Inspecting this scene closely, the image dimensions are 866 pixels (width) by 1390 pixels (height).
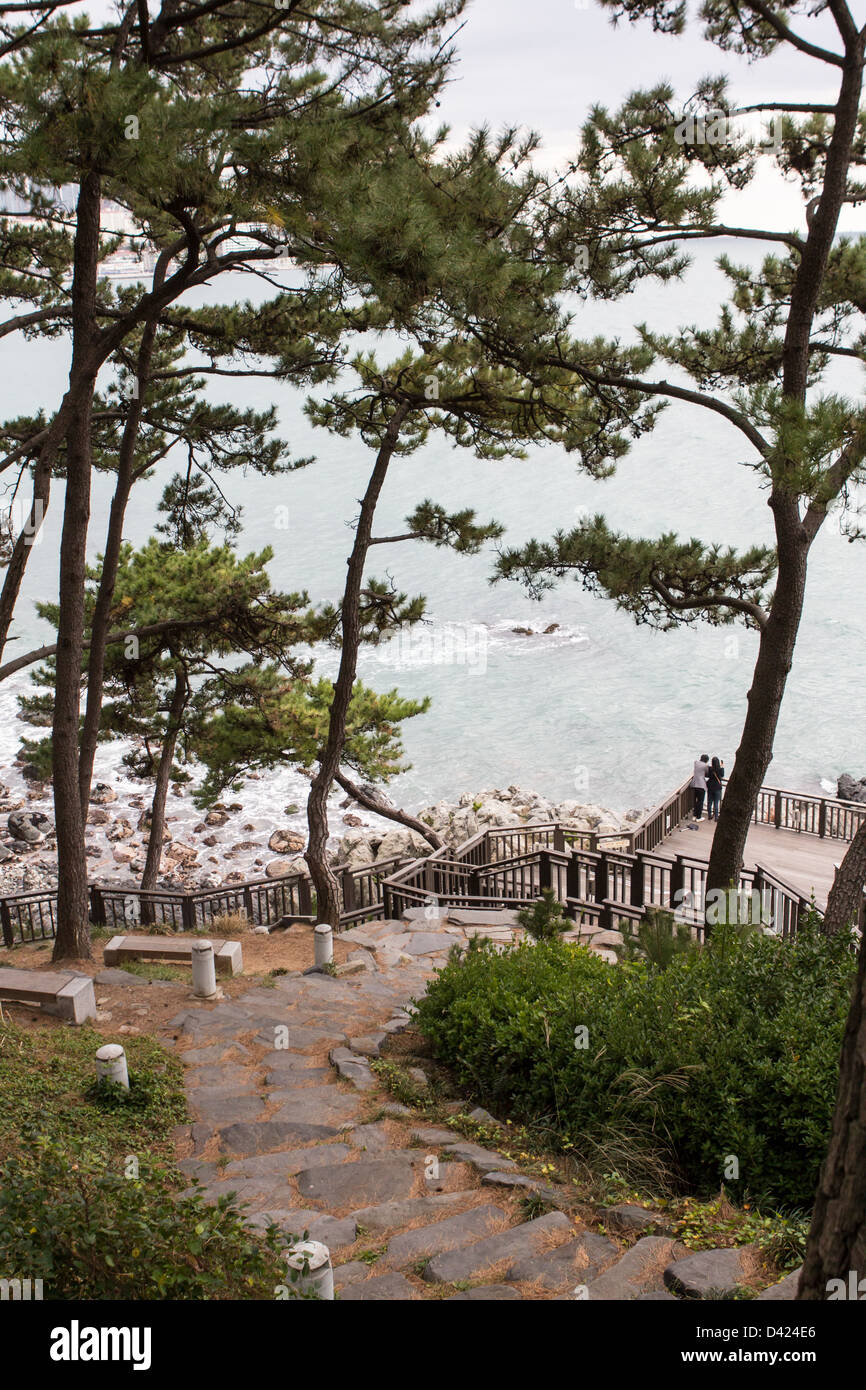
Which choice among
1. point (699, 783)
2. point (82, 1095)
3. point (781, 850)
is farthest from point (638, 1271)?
point (699, 783)

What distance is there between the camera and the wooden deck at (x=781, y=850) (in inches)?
634

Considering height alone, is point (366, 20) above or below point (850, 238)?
above

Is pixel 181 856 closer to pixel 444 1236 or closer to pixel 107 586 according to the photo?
pixel 107 586

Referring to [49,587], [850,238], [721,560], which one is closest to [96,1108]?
[721,560]

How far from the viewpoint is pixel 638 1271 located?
176 inches

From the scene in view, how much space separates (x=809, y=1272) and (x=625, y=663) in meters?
44.5

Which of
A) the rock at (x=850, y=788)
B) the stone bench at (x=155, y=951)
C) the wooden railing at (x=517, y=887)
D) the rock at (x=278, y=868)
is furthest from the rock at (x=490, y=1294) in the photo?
the rock at (x=850, y=788)

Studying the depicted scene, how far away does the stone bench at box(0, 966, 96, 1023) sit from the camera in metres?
8.79

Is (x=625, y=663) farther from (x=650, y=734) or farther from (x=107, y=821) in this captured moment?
(x=107, y=821)

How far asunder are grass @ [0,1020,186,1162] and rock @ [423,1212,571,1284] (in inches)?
82.9

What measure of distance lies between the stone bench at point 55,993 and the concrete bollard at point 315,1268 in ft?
18.2

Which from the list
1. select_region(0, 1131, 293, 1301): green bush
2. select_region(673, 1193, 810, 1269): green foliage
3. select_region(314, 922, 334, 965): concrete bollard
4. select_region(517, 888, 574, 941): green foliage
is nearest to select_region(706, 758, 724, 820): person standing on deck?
select_region(517, 888, 574, 941): green foliage

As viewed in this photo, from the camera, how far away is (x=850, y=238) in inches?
455
